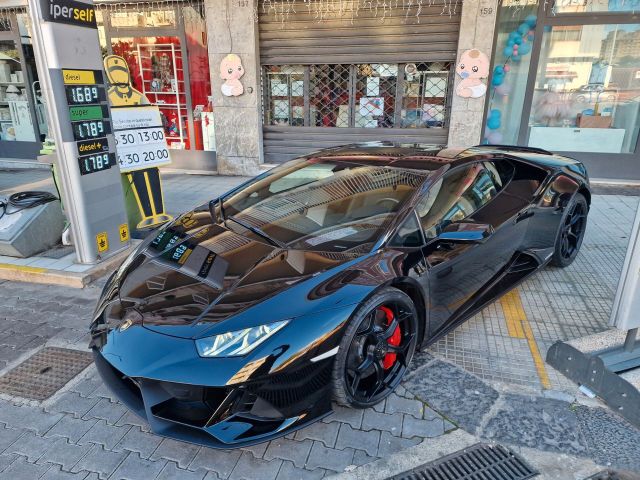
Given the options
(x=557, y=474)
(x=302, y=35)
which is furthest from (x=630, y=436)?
(x=302, y=35)

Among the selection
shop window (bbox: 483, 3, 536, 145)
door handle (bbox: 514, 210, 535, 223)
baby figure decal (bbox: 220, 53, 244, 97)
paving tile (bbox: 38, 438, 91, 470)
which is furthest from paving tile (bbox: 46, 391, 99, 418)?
shop window (bbox: 483, 3, 536, 145)

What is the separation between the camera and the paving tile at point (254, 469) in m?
2.14

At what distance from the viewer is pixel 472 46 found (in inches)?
291

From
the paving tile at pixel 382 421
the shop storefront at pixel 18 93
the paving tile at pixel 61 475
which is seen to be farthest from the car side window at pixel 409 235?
the shop storefront at pixel 18 93

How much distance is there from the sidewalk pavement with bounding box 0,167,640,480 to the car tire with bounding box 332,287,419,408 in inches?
5.7

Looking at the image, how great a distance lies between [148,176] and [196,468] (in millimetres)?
3946

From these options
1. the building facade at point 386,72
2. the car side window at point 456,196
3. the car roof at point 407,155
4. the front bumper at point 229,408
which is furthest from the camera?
the building facade at point 386,72

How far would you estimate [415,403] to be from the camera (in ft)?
8.55

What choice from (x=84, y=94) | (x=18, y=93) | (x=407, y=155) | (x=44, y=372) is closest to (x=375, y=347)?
(x=407, y=155)

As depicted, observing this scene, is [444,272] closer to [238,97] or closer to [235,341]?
[235,341]

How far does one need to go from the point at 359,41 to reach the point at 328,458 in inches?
294

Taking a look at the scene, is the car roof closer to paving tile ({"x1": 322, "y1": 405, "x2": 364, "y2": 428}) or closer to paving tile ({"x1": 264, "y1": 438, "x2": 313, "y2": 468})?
paving tile ({"x1": 322, "y1": 405, "x2": 364, "y2": 428})

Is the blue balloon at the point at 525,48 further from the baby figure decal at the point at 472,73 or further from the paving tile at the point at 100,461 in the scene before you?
the paving tile at the point at 100,461

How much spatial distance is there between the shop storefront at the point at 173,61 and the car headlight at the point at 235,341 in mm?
7604
